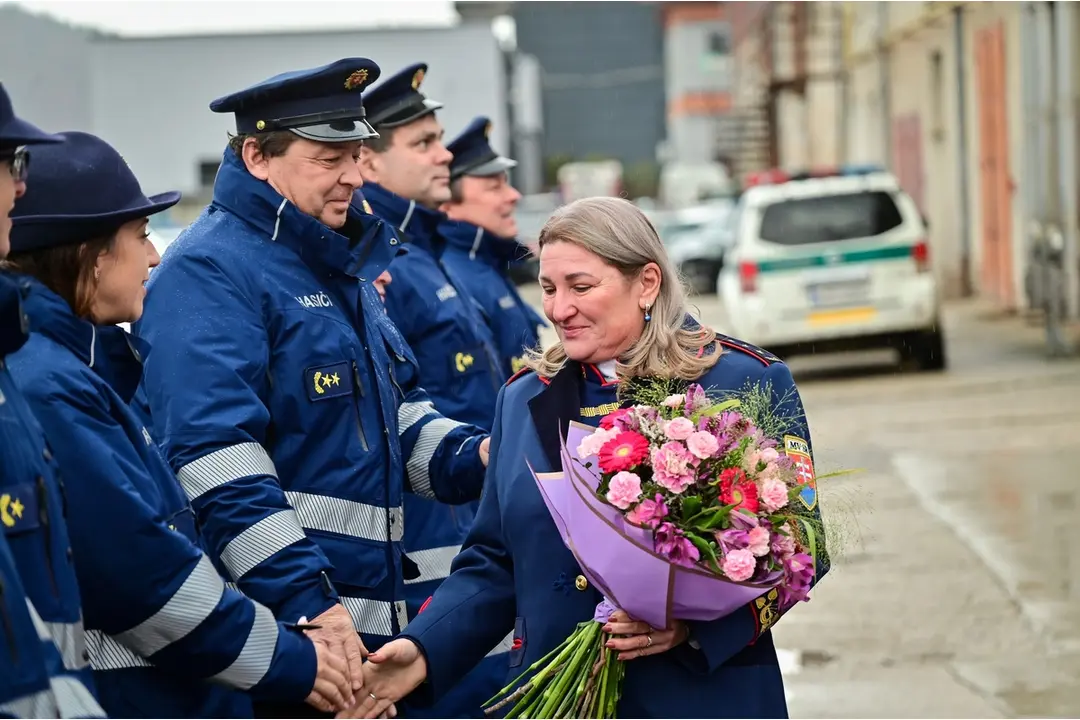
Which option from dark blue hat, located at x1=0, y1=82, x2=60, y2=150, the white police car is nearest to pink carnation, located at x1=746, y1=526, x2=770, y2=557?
dark blue hat, located at x1=0, y1=82, x2=60, y2=150

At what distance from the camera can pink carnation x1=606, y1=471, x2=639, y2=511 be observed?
319 cm

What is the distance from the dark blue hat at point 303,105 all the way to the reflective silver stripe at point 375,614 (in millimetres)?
1194

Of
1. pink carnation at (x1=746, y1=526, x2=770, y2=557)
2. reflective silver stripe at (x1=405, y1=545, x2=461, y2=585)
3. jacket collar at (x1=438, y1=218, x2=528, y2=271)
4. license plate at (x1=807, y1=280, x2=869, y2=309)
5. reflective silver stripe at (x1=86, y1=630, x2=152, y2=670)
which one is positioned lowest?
license plate at (x1=807, y1=280, x2=869, y2=309)

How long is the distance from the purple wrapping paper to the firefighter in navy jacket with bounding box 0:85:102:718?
0.97 m

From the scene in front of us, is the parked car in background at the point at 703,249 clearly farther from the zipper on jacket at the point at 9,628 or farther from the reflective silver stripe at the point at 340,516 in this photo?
the zipper on jacket at the point at 9,628

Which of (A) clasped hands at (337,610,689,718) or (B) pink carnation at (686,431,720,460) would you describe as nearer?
(B) pink carnation at (686,431,720,460)

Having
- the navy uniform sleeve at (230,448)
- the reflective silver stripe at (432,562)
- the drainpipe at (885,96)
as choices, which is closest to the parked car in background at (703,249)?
the drainpipe at (885,96)

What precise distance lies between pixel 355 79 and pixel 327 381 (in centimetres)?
85

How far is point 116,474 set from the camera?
10.0 ft

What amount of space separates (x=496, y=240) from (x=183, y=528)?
342cm

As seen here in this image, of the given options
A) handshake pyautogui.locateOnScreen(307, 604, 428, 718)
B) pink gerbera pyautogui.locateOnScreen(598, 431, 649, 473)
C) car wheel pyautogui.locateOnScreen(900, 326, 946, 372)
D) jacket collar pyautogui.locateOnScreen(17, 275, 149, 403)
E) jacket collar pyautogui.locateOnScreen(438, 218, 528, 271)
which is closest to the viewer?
jacket collar pyautogui.locateOnScreen(17, 275, 149, 403)

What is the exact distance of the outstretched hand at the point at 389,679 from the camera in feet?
12.5

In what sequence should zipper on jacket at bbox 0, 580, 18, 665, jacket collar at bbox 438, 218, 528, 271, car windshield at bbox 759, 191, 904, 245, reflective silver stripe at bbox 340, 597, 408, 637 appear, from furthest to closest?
car windshield at bbox 759, 191, 904, 245 → jacket collar at bbox 438, 218, 528, 271 → reflective silver stripe at bbox 340, 597, 408, 637 → zipper on jacket at bbox 0, 580, 18, 665

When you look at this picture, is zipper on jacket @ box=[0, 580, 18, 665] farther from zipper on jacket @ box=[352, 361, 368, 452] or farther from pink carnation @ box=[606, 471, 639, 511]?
zipper on jacket @ box=[352, 361, 368, 452]
